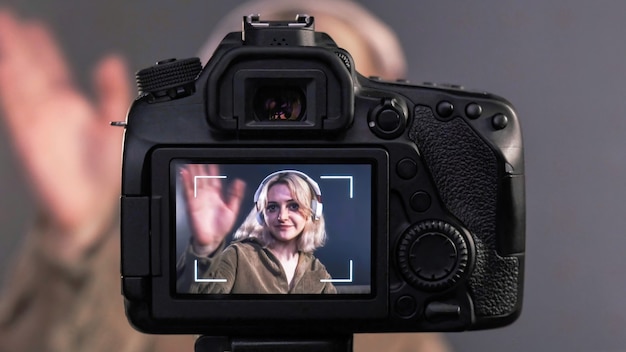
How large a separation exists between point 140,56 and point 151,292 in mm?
868

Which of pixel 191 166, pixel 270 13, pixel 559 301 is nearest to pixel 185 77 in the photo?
pixel 191 166

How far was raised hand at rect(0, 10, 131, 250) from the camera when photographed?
1570 mm

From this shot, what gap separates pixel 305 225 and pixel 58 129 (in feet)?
3.21

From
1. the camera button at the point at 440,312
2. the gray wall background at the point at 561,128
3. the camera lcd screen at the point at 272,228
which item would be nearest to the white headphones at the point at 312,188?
the camera lcd screen at the point at 272,228

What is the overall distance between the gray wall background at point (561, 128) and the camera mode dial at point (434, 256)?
774 millimetres

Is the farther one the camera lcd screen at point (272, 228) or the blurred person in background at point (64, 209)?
the blurred person in background at point (64, 209)

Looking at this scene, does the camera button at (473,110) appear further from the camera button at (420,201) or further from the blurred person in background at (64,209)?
the blurred person in background at (64,209)

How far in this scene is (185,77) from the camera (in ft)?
2.40

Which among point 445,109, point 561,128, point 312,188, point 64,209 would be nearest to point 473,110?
point 445,109

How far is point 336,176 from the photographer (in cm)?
71

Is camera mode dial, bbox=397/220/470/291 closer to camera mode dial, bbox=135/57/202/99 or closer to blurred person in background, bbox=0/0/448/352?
camera mode dial, bbox=135/57/202/99

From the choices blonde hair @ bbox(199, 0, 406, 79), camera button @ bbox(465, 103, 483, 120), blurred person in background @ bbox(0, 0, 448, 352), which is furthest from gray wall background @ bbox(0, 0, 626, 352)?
camera button @ bbox(465, 103, 483, 120)

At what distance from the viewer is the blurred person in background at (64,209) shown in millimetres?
1569

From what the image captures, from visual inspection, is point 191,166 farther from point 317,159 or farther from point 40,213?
point 40,213
